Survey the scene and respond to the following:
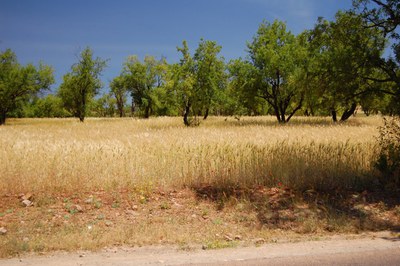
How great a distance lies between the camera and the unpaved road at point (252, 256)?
165 inches

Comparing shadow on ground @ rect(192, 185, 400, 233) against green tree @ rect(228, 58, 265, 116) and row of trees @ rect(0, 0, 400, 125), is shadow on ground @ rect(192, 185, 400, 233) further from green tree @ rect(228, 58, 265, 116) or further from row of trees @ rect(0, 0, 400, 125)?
green tree @ rect(228, 58, 265, 116)

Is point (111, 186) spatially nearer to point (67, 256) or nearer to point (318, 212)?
point (67, 256)

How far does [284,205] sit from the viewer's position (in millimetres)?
6934

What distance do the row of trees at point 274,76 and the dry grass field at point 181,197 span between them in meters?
2.60

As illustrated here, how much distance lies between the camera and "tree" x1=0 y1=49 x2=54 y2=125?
39344 millimetres

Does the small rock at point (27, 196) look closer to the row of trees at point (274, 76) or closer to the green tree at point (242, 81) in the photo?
the row of trees at point (274, 76)

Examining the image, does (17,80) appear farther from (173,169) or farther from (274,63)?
(173,169)

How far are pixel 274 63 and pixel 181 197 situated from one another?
2358 cm

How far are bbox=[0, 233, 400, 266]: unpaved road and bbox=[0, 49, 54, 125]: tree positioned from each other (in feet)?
135

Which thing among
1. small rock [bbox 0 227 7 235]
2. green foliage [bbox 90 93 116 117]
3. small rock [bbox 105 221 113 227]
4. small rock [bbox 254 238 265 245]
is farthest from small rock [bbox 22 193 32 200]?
green foliage [bbox 90 93 116 117]

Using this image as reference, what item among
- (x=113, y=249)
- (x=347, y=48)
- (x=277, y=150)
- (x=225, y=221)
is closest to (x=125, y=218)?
(x=113, y=249)

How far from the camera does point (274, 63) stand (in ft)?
92.2

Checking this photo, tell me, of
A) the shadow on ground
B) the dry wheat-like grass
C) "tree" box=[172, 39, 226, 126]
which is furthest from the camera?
"tree" box=[172, 39, 226, 126]

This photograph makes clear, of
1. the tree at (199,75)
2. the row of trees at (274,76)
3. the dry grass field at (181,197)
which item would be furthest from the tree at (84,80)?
the dry grass field at (181,197)
